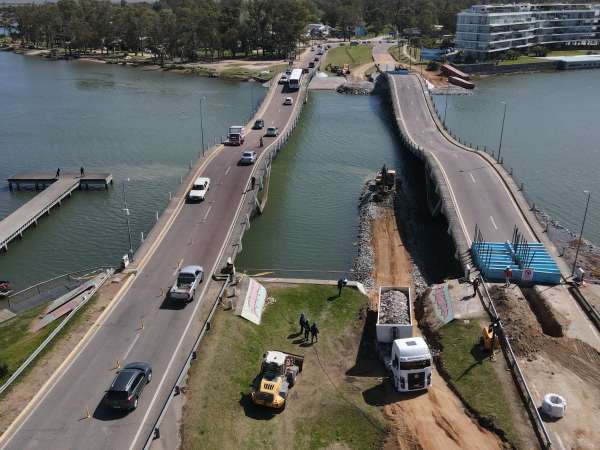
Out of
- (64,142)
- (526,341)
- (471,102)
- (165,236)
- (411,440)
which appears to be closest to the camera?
(411,440)

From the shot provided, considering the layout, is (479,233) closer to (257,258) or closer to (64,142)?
(257,258)

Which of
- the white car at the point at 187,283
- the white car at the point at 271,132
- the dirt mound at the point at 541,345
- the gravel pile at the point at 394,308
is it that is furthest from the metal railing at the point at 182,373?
the white car at the point at 271,132

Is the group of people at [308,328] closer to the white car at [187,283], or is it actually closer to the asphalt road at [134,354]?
the asphalt road at [134,354]

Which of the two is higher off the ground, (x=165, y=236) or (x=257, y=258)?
(x=165, y=236)

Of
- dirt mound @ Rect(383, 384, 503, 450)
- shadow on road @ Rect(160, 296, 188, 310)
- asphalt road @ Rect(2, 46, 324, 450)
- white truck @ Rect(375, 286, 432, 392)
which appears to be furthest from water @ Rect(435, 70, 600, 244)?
shadow on road @ Rect(160, 296, 188, 310)

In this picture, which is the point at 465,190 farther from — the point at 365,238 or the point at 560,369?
the point at 560,369

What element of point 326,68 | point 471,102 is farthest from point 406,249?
point 326,68

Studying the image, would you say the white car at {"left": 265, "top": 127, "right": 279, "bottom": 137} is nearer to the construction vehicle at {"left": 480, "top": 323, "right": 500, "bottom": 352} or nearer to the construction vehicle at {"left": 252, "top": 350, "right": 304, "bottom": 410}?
the construction vehicle at {"left": 252, "top": 350, "right": 304, "bottom": 410}

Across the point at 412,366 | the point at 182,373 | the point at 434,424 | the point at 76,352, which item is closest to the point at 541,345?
the point at 412,366
